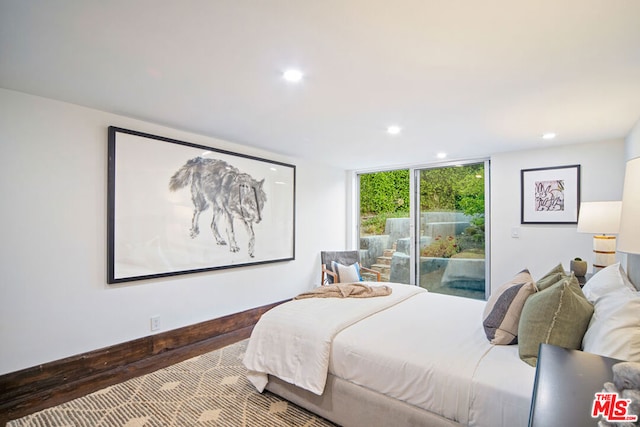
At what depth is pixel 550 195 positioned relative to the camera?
12.5 feet

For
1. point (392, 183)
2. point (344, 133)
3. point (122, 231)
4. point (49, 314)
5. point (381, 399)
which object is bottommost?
point (381, 399)

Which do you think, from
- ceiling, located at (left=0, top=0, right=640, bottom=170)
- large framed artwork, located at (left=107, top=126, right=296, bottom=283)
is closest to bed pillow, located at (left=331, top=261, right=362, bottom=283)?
large framed artwork, located at (left=107, top=126, right=296, bottom=283)

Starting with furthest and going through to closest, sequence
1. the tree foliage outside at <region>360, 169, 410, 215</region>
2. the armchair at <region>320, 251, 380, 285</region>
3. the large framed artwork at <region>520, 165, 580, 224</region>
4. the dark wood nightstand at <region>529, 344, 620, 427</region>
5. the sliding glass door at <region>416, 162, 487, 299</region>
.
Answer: the tree foliage outside at <region>360, 169, 410, 215</region>
the armchair at <region>320, 251, 380, 285</region>
the sliding glass door at <region>416, 162, 487, 299</region>
the large framed artwork at <region>520, 165, 580, 224</region>
the dark wood nightstand at <region>529, 344, 620, 427</region>

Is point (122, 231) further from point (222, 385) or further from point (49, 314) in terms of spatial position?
point (222, 385)

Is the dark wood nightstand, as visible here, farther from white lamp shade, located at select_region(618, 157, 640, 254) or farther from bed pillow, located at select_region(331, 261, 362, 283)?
bed pillow, located at select_region(331, 261, 362, 283)

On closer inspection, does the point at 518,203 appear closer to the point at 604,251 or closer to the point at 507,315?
the point at 604,251

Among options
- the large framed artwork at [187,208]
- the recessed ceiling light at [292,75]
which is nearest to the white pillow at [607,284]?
the recessed ceiling light at [292,75]

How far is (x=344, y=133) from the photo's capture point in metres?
3.36

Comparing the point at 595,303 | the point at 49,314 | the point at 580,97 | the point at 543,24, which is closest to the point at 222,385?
the point at 49,314

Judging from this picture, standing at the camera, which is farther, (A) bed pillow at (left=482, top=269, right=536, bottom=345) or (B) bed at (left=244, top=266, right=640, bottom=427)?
(A) bed pillow at (left=482, top=269, right=536, bottom=345)

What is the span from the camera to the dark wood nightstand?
82cm

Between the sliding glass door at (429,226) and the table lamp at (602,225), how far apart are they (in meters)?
1.44

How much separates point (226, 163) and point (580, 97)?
340cm

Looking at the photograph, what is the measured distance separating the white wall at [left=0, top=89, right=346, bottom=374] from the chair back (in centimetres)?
223
